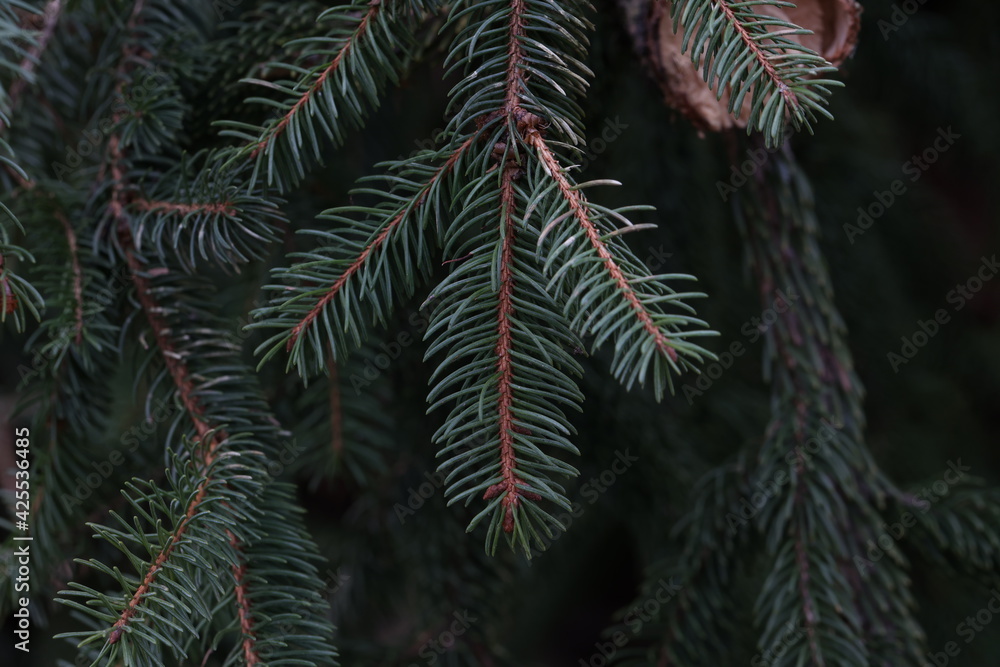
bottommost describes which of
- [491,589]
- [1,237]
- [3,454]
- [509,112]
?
[491,589]

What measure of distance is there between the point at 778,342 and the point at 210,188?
59cm

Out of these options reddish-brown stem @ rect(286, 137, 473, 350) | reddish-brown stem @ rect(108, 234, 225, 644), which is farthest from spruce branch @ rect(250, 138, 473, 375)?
reddish-brown stem @ rect(108, 234, 225, 644)

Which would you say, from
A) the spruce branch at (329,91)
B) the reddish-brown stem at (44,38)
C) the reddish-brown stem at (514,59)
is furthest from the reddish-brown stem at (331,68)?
the reddish-brown stem at (44,38)

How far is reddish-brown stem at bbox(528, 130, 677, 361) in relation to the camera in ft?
1.37

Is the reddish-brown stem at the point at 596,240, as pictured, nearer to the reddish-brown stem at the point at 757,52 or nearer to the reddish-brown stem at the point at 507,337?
the reddish-brown stem at the point at 507,337

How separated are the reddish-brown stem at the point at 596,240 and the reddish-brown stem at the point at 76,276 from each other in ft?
1.31

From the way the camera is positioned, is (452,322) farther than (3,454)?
Result: No

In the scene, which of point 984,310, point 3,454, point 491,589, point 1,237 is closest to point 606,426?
point 491,589

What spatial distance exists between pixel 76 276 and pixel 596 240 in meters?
0.46

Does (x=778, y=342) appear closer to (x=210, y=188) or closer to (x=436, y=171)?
(x=436, y=171)

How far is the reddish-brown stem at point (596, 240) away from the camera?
417 millimetres

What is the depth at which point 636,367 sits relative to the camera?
1.36 feet

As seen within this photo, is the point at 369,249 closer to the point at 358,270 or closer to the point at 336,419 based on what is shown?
the point at 358,270

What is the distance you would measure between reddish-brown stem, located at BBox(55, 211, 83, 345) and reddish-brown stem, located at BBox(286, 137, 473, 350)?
0.23 meters
